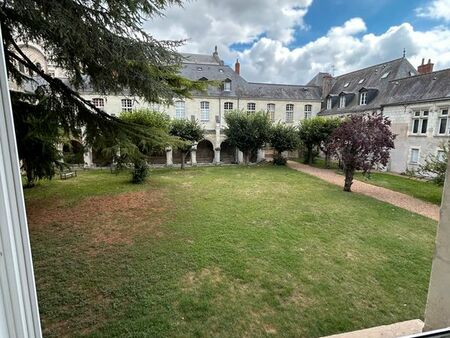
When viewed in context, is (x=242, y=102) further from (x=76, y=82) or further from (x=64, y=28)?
(x=64, y=28)

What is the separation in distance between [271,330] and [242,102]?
16.4 m

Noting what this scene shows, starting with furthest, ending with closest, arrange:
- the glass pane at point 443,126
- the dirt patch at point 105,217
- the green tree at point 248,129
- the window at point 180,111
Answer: the window at point 180,111, the green tree at point 248,129, the glass pane at point 443,126, the dirt patch at point 105,217

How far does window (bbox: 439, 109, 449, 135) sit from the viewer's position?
10.4 metres

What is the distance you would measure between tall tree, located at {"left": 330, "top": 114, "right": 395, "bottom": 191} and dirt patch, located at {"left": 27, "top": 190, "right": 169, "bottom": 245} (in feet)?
19.0

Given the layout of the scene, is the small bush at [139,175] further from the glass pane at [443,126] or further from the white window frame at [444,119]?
the glass pane at [443,126]

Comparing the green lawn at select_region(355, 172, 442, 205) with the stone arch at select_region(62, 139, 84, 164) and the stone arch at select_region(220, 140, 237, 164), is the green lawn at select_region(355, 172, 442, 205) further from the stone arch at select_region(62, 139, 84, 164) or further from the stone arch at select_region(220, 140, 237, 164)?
the stone arch at select_region(62, 139, 84, 164)

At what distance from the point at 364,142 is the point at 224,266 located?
6283 millimetres

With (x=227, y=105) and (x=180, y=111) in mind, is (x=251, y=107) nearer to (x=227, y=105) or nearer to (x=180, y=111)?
(x=227, y=105)

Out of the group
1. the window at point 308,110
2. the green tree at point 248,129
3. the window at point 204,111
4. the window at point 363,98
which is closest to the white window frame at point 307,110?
the window at point 308,110

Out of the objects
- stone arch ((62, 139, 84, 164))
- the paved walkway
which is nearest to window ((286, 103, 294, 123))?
the paved walkway

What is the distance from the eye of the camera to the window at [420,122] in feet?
38.0

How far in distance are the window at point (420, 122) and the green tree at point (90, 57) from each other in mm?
12407

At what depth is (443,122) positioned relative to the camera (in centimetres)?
1076

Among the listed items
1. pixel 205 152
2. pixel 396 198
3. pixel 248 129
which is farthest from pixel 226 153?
Answer: pixel 396 198
